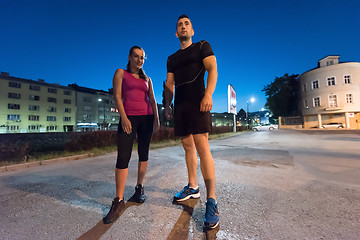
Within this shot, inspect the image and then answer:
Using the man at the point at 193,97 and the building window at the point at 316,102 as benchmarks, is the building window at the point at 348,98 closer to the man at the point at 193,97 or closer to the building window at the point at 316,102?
the building window at the point at 316,102

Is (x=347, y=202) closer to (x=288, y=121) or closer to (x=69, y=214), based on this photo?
(x=69, y=214)

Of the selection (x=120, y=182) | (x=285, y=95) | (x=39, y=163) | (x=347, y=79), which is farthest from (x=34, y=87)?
(x=347, y=79)

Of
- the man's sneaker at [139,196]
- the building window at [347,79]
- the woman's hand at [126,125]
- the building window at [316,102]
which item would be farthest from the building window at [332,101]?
the woman's hand at [126,125]

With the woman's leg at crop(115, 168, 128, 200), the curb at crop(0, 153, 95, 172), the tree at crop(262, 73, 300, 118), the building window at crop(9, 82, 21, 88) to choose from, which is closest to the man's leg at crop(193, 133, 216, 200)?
the woman's leg at crop(115, 168, 128, 200)

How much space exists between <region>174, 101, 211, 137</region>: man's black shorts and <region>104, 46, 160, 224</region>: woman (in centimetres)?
49

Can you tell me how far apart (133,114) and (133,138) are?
0.31 metres

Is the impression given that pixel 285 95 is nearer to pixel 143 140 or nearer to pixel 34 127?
pixel 143 140

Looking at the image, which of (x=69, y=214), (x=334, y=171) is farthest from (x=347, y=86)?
(x=69, y=214)

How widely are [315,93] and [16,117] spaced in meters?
Answer: 64.0

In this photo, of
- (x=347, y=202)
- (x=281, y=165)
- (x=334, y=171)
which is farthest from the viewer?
(x=281, y=165)

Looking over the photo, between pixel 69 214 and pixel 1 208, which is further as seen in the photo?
pixel 1 208

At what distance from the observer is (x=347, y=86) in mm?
27438

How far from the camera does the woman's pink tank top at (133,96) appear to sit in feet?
7.05

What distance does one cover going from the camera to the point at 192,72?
196 cm
